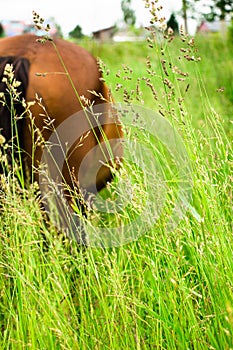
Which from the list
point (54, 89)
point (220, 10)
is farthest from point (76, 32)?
point (54, 89)

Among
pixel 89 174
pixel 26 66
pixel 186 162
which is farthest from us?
pixel 89 174

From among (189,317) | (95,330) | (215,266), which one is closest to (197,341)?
(189,317)

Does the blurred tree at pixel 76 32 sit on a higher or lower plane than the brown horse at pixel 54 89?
lower

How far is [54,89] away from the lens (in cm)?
279

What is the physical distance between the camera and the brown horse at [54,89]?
8.81ft

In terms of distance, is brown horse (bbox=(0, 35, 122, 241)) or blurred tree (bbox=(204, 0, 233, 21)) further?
blurred tree (bbox=(204, 0, 233, 21))

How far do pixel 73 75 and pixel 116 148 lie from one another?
1.75 ft

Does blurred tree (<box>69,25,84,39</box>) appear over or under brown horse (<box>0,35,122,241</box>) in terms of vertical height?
under

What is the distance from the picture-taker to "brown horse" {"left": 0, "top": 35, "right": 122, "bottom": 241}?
269cm

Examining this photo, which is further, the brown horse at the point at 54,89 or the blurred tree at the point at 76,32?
the blurred tree at the point at 76,32

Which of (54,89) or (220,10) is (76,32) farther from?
(54,89)

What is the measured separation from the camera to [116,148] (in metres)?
3.16

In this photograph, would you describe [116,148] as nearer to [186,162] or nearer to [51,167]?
[51,167]

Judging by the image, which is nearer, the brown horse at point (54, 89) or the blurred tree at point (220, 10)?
the brown horse at point (54, 89)
